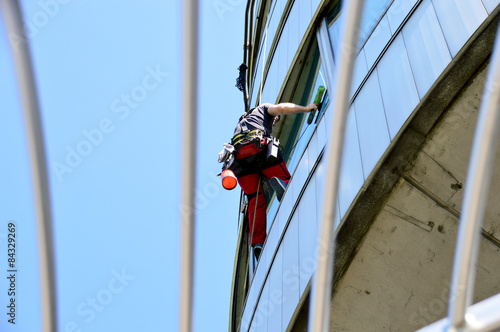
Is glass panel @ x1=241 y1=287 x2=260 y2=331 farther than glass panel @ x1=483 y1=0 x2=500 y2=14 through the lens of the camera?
Yes

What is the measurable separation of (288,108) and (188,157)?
5.95m

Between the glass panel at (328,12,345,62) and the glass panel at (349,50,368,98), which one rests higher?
the glass panel at (328,12,345,62)

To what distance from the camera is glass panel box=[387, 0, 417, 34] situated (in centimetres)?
465

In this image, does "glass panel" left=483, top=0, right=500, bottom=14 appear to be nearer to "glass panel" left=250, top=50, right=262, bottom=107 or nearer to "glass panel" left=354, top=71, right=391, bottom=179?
"glass panel" left=354, top=71, right=391, bottom=179

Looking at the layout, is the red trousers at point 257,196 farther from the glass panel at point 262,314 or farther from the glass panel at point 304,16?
the glass panel at point 304,16

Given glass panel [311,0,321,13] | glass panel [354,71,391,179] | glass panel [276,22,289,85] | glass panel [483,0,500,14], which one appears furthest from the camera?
glass panel [276,22,289,85]

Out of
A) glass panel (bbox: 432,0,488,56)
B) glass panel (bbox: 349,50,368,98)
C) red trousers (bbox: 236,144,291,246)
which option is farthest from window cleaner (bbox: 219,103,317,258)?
glass panel (bbox: 432,0,488,56)

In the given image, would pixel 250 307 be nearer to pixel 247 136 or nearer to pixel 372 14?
pixel 247 136

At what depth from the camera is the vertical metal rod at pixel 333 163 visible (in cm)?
153

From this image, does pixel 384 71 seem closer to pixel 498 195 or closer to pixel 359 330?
pixel 498 195

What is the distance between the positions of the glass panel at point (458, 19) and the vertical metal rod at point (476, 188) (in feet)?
8.11

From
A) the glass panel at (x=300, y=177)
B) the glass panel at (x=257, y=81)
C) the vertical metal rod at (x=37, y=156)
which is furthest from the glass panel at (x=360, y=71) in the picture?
the glass panel at (x=257, y=81)

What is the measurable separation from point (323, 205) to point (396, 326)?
3.73 m

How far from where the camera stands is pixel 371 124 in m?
4.63
